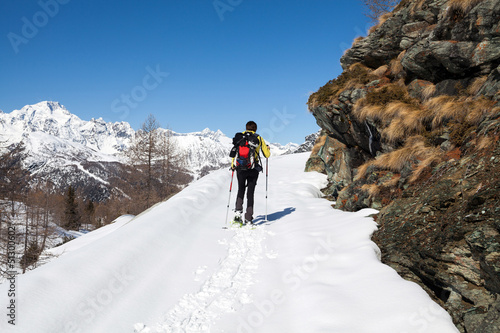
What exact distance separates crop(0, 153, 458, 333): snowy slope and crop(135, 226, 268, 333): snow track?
19 mm

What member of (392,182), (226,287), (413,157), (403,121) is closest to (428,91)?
(403,121)

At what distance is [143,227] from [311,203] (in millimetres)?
8088

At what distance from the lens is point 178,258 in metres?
6.45

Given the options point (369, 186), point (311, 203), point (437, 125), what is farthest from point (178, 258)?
point (437, 125)

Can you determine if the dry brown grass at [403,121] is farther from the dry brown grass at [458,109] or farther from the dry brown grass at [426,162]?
the dry brown grass at [426,162]

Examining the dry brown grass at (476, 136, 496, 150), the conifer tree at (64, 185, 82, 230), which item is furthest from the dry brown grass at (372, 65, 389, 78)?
the conifer tree at (64, 185, 82, 230)

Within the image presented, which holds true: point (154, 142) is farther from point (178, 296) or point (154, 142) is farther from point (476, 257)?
point (476, 257)

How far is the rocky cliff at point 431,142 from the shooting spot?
3.92m

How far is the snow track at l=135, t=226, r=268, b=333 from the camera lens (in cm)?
404

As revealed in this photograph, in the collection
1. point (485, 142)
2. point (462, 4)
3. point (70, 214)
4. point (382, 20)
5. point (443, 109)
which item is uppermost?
point (382, 20)

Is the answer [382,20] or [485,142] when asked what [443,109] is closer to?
[485,142]

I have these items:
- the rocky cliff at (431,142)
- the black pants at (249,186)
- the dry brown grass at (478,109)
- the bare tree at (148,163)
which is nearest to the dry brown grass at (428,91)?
the rocky cliff at (431,142)

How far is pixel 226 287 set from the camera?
5125mm

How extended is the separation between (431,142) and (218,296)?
7.88 m
